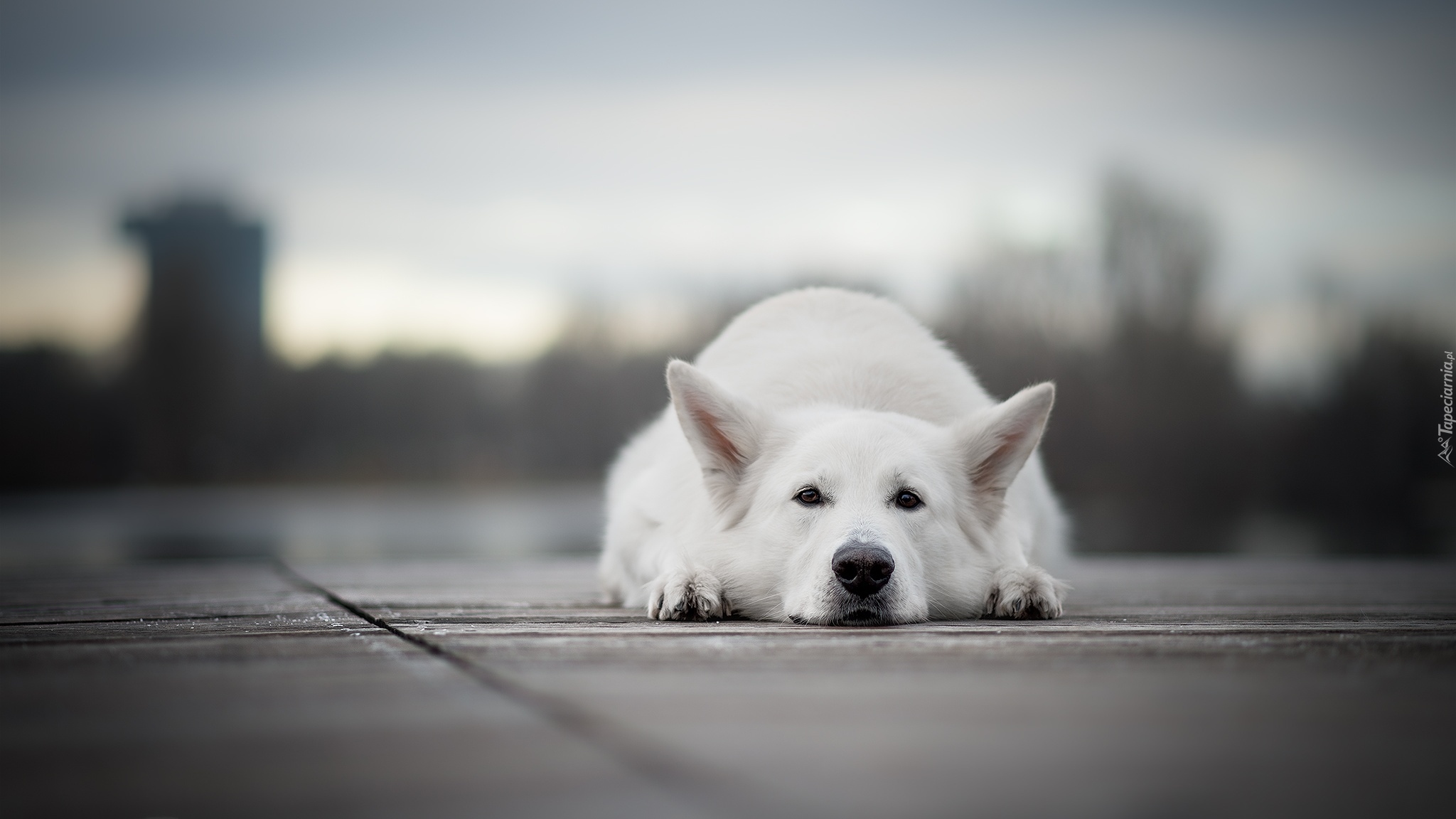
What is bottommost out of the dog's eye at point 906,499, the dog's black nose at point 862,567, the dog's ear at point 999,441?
the dog's black nose at point 862,567

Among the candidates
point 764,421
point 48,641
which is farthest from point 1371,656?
point 48,641

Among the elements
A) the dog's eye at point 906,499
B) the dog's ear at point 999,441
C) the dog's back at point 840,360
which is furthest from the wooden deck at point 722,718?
the dog's back at point 840,360

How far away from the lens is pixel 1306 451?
3153 cm

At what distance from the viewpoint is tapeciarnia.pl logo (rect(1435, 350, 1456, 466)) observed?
18.4ft

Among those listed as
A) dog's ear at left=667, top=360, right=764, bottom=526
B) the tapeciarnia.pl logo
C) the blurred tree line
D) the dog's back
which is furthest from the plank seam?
the blurred tree line

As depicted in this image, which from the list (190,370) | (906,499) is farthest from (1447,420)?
(190,370)

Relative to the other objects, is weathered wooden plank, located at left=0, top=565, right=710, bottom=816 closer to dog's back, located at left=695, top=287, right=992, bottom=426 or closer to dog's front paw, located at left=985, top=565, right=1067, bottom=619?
dog's front paw, located at left=985, top=565, right=1067, bottom=619

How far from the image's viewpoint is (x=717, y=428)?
4027mm

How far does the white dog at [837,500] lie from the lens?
3.50m

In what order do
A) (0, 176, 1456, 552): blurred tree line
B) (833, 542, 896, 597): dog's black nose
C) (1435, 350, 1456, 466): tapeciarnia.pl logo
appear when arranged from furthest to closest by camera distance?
(0, 176, 1456, 552): blurred tree line < (1435, 350, 1456, 466): tapeciarnia.pl logo < (833, 542, 896, 597): dog's black nose

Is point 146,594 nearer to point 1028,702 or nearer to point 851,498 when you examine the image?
point 851,498

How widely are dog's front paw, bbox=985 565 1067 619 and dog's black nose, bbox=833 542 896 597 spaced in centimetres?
65

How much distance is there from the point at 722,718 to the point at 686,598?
180 cm

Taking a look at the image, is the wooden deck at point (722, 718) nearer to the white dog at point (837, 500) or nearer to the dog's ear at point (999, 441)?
the white dog at point (837, 500)
